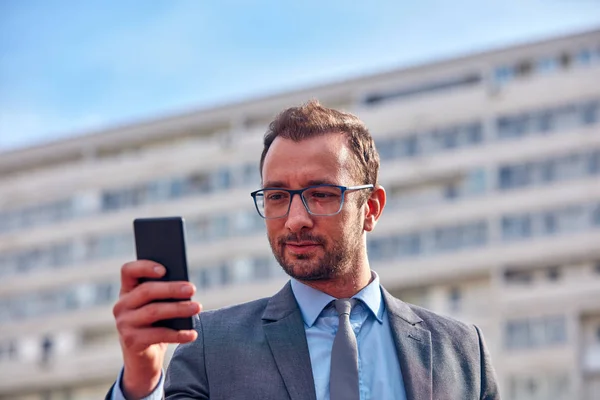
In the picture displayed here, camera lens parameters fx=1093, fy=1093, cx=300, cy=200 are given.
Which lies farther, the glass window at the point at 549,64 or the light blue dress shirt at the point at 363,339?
the glass window at the point at 549,64

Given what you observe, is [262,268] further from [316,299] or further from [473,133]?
[316,299]

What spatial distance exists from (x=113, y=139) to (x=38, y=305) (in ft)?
31.2

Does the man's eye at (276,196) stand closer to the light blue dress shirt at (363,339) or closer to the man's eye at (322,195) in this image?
the man's eye at (322,195)

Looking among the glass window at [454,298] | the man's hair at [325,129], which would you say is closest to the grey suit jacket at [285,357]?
the man's hair at [325,129]

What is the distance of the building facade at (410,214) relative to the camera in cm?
4525

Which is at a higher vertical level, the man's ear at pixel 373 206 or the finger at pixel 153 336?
the man's ear at pixel 373 206

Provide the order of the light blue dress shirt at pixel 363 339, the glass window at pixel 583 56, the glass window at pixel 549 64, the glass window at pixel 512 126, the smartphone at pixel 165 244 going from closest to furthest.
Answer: the smartphone at pixel 165 244 < the light blue dress shirt at pixel 363 339 < the glass window at pixel 512 126 < the glass window at pixel 583 56 < the glass window at pixel 549 64

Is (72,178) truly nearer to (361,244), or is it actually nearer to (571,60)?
(571,60)

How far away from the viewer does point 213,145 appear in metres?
53.6

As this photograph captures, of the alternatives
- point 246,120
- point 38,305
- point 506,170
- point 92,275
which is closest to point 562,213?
point 506,170

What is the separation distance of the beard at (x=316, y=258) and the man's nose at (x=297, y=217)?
0.11ft

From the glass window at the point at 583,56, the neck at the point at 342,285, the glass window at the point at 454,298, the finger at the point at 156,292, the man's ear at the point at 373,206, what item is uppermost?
the glass window at the point at 583,56

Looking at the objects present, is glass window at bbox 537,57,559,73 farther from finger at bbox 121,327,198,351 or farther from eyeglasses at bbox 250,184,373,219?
finger at bbox 121,327,198,351

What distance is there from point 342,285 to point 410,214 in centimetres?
4494
